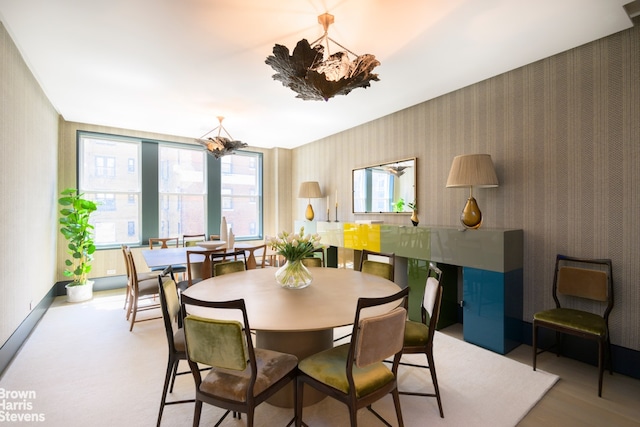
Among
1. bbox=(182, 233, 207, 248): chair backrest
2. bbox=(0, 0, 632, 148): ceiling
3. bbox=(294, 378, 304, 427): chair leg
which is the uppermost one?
bbox=(0, 0, 632, 148): ceiling

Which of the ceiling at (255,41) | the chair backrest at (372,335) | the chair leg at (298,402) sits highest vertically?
the ceiling at (255,41)

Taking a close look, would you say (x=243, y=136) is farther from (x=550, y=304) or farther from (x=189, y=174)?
(x=550, y=304)

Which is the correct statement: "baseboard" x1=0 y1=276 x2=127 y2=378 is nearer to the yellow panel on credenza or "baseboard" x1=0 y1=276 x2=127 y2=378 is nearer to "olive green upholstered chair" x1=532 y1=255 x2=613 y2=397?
the yellow panel on credenza

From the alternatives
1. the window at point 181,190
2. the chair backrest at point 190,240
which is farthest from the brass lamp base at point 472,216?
the window at point 181,190

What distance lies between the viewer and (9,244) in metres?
2.81

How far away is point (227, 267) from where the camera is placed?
10.2 ft

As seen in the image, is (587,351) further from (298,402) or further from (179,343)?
(179,343)

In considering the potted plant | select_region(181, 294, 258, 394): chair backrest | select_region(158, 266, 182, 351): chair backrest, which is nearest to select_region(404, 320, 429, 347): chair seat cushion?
select_region(181, 294, 258, 394): chair backrest

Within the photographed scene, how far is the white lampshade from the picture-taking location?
309cm

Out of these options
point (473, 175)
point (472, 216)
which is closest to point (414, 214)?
point (472, 216)

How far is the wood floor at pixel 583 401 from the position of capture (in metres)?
2.00

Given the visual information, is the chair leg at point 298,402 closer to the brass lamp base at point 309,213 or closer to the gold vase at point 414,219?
the gold vase at point 414,219

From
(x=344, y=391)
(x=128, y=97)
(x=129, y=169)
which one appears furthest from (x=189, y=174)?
(x=344, y=391)

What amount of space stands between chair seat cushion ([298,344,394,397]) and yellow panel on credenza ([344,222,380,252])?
8.44 ft
